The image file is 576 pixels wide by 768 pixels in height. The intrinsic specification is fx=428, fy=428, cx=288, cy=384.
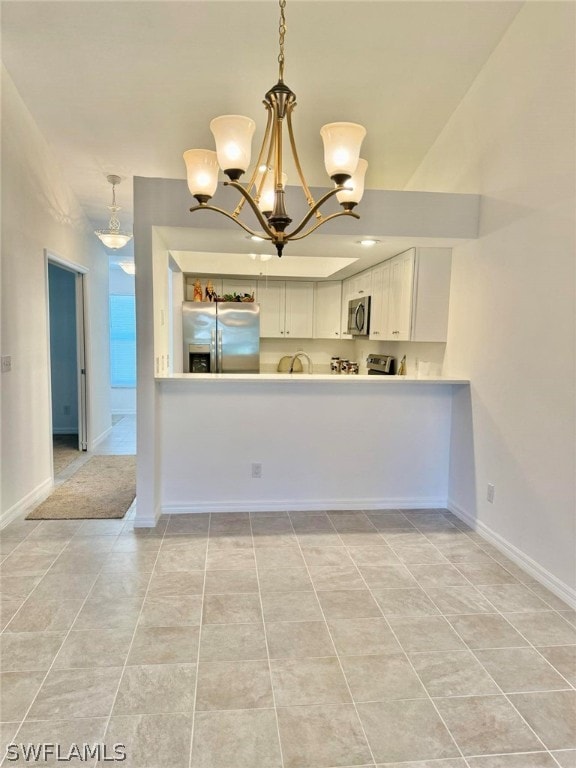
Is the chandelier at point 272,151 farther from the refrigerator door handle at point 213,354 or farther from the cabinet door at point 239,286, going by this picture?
the cabinet door at point 239,286

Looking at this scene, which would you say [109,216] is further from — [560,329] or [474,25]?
[560,329]

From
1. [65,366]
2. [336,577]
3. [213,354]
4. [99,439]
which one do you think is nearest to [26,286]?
[213,354]

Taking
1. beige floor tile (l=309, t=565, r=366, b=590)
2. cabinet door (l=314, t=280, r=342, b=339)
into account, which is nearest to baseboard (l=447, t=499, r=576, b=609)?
beige floor tile (l=309, t=565, r=366, b=590)

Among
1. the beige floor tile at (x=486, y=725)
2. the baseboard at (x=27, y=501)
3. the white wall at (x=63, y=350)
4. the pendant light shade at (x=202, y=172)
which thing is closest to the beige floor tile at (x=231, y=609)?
the beige floor tile at (x=486, y=725)

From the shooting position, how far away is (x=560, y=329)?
91.4 inches

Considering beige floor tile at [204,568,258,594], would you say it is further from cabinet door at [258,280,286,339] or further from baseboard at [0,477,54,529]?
cabinet door at [258,280,286,339]

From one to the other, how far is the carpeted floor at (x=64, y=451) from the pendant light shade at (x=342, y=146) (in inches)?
157

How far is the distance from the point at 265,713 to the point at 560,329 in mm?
2295

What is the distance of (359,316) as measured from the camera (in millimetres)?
4793

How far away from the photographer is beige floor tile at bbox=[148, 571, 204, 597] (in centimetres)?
231

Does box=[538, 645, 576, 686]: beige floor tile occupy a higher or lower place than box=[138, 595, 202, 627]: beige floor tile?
higher

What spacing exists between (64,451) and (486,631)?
478cm

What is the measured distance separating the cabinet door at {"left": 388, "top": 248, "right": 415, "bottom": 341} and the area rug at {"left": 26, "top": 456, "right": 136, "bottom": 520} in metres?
2.71

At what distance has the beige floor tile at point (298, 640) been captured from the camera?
1.88 m
